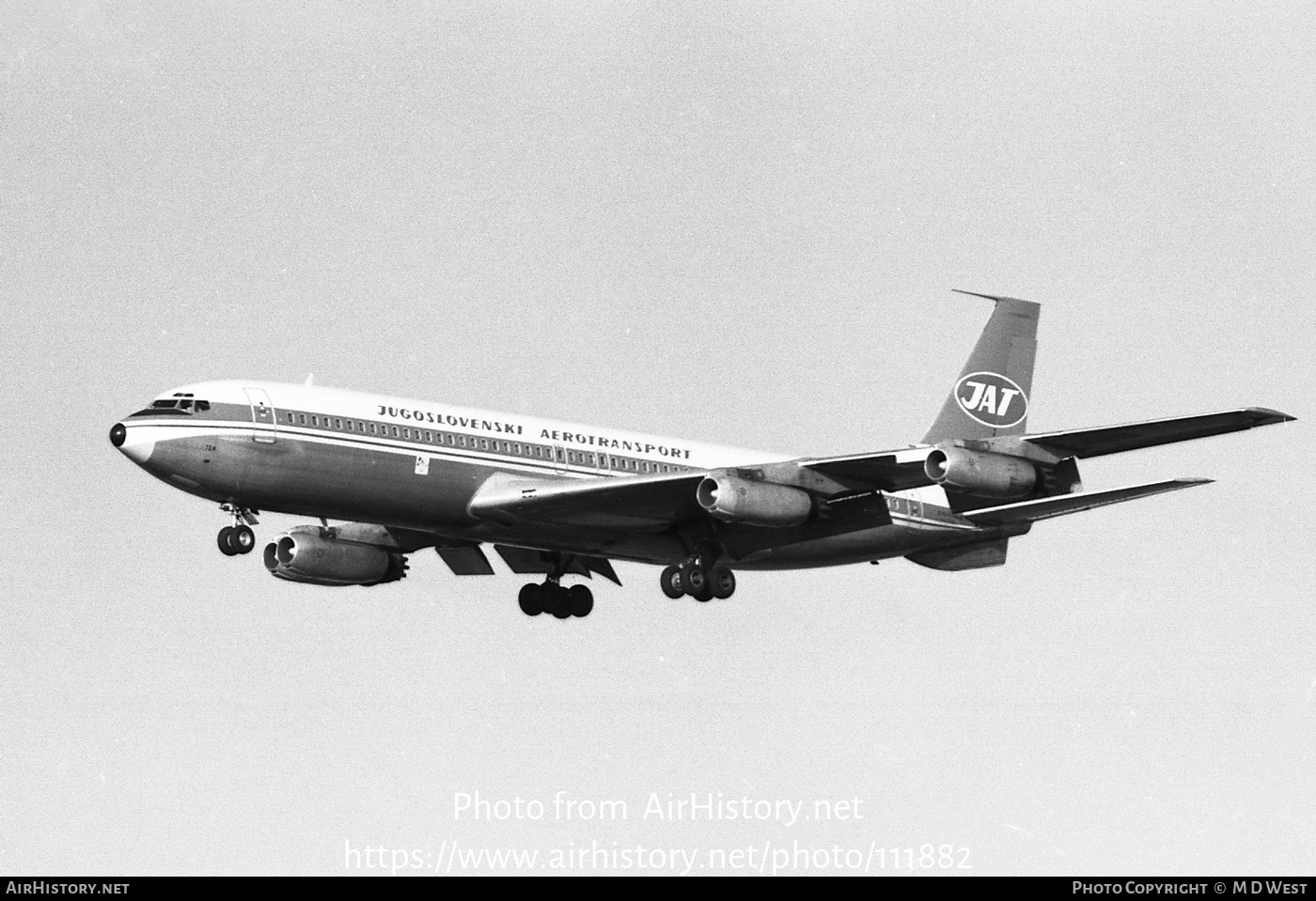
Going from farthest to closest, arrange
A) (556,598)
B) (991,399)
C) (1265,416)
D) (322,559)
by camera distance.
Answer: (991,399)
(556,598)
(322,559)
(1265,416)

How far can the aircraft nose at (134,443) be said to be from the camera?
4441cm

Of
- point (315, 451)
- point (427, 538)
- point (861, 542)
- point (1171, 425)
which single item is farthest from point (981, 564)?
point (315, 451)

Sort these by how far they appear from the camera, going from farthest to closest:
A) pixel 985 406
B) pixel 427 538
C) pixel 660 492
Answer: pixel 985 406 → pixel 427 538 → pixel 660 492

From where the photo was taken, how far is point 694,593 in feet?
167

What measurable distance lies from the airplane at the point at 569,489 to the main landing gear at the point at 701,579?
0.15 feet

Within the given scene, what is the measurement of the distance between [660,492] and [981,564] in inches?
440

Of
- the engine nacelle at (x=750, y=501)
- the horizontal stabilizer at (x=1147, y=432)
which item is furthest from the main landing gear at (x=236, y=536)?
the horizontal stabilizer at (x=1147, y=432)

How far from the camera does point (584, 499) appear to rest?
4706cm

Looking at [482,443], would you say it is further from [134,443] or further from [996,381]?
[996,381]

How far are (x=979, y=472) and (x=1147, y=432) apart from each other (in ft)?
14.2

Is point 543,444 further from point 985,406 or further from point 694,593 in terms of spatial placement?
point 985,406

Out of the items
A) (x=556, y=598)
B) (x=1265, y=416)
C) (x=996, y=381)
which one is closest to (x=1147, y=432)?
(x=1265, y=416)

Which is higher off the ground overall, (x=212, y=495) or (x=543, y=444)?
(x=543, y=444)
